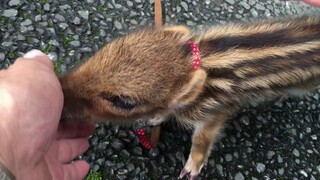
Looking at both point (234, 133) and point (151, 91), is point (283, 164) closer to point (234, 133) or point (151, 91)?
point (234, 133)

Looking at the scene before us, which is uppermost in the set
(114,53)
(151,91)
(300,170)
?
(114,53)

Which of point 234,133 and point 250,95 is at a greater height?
point 250,95

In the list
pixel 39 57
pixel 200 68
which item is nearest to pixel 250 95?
pixel 200 68

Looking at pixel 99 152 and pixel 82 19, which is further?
pixel 82 19

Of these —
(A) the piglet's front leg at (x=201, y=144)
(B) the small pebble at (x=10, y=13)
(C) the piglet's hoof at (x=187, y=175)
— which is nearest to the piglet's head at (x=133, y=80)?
Answer: (A) the piglet's front leg at (x=201, y=144)

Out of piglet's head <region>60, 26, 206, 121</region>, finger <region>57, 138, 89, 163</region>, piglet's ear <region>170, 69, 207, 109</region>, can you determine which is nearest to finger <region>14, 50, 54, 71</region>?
piglet's head <region>60, 26, 206, 121</region>

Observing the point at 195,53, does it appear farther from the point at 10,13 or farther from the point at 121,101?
the point at 10,13
